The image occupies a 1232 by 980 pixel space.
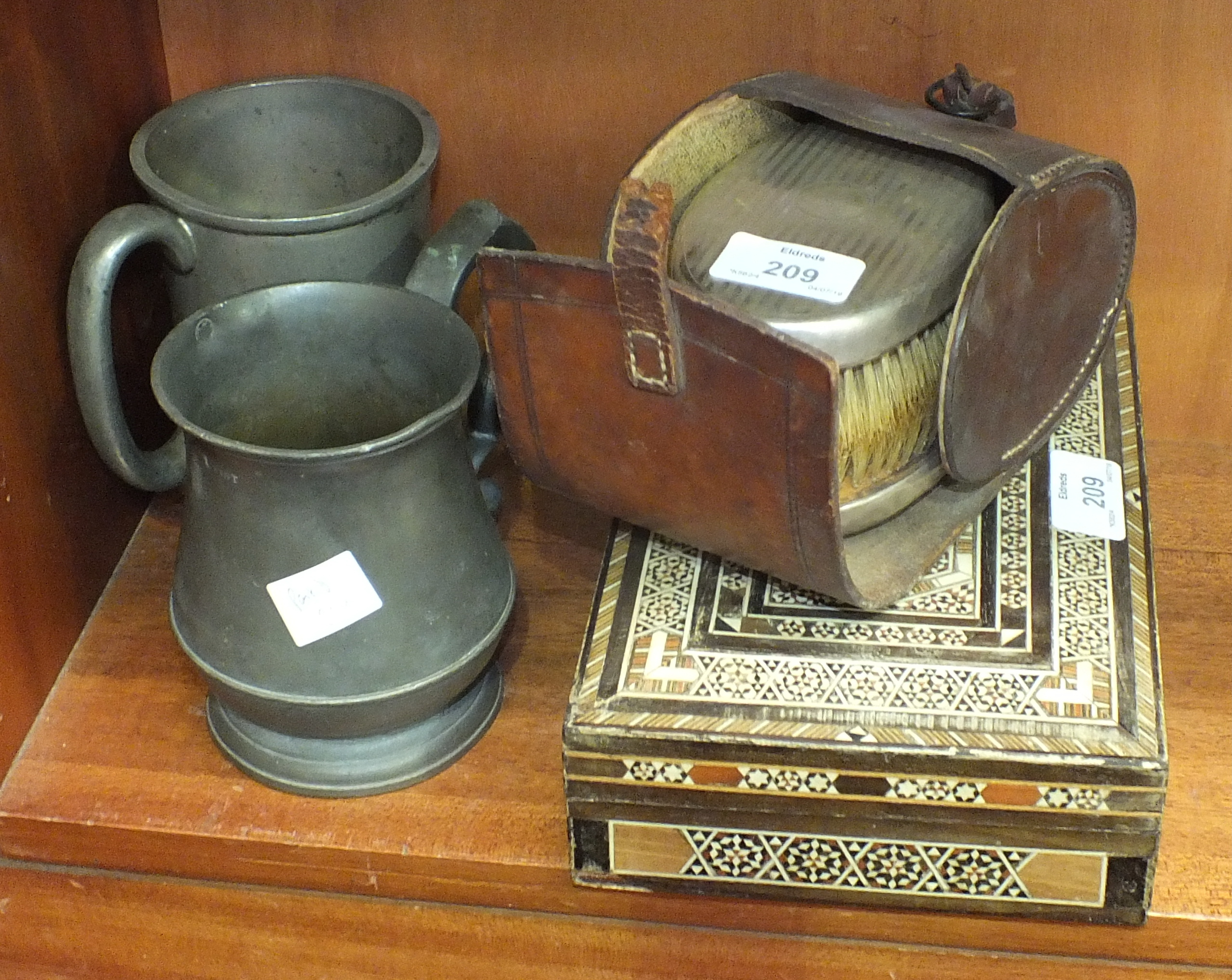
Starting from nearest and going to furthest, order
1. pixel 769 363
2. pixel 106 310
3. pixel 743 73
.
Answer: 1. pixel 769 363
2. pixel 106 310
3. pixel 743 73

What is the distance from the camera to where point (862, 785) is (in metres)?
0.80

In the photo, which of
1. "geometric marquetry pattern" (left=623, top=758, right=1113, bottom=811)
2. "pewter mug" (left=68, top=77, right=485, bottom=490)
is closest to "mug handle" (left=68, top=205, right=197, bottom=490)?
"pewter mug" (left=68, top=77, right=485, bottom=490)

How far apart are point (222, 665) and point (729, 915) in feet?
1.11

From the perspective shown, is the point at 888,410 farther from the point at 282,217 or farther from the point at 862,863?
the point at 282,217

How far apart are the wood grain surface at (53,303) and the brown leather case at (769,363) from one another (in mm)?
342

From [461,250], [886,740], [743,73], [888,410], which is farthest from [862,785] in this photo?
[743,73]

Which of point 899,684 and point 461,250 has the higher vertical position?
point 461,250

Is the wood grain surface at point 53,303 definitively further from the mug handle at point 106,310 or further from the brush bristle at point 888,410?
the brush bristle at point 888,410

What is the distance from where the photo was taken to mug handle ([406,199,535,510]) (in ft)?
3.05

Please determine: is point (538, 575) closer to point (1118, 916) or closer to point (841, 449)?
point (841, 449)

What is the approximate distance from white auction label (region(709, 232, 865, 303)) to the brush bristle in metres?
0.05

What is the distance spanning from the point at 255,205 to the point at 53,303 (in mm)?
180

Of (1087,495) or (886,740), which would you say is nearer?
(886,740)

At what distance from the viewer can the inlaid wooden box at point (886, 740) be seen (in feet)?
2.58
